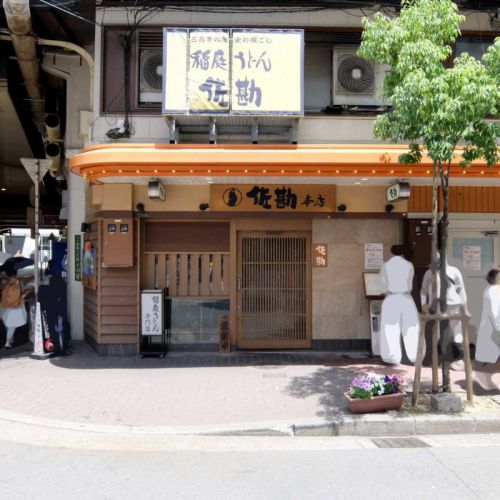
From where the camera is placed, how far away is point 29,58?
10.4m

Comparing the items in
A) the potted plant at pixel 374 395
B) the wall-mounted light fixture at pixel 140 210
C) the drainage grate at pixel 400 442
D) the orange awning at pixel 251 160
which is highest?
the orange awning at pixel 251 160

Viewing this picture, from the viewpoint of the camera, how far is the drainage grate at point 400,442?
5.53m

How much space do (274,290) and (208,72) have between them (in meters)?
4.23

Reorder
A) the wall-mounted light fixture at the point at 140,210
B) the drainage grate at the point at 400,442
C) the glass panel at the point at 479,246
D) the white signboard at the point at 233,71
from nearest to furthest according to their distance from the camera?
the drainage grate at the point at 400,442
the white signboard at the point at 233,71
the wall-mounted light fixture at the point at 140,210
the glass panel at the point at 479,246

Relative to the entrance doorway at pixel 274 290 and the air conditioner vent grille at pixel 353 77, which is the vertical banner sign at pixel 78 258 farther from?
the air conditioner vent grille at pixel 353 77

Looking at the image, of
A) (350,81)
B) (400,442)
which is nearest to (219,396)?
(400,442)

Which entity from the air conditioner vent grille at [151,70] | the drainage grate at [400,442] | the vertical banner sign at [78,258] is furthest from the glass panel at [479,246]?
the vertical banner sign at [78,258]

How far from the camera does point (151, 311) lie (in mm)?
9242

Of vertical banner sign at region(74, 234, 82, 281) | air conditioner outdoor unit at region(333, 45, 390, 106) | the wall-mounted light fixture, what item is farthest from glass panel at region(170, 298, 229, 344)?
air conditioner outdoor unit at region(333, 45, 390, 106)

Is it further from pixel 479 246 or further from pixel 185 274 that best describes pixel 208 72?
pixel 479 246

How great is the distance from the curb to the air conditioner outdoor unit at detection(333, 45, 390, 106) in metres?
6.18

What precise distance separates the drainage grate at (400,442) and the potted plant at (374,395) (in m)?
0.45

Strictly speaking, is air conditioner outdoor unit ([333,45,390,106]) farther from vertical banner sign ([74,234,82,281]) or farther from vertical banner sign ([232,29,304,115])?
vertical banner sign ([74,234,82,281])

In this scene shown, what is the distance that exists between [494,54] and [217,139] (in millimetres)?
4899
